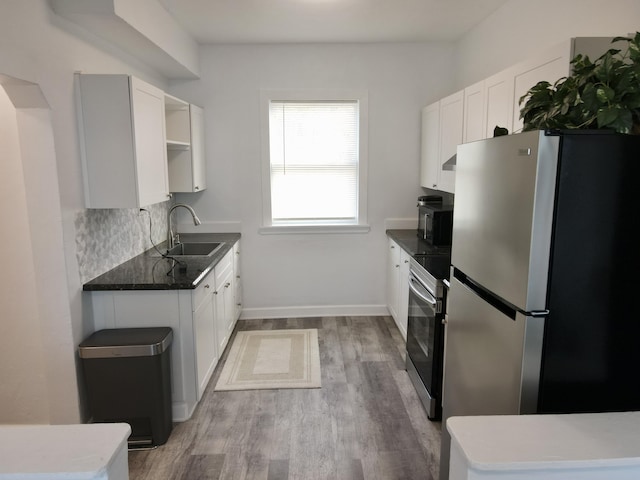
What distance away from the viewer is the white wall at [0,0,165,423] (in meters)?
2.30

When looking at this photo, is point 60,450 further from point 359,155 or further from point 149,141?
point 359,155

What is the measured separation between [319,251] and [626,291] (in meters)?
3.43

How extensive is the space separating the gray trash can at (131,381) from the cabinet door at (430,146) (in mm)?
2681

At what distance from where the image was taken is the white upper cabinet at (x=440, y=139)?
3474 mm

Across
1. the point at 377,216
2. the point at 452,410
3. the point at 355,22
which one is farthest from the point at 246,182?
the point at 452,410

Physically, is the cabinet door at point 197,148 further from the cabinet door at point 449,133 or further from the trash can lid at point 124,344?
the cabinet door at point 449,133

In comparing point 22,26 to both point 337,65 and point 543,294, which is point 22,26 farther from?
point 337,65

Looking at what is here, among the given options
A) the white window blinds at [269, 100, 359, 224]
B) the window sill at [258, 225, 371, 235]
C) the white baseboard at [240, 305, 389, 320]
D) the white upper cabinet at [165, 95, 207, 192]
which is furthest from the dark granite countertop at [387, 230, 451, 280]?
the white upper cabinet at [165, 95, 207, 192]

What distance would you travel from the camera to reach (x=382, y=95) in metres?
4.43

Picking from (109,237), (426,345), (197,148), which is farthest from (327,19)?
(426,345)

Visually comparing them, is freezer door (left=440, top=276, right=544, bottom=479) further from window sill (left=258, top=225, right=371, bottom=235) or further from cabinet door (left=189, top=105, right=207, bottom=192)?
cabinet door (left=189, top=105, right=207, bottom=192)

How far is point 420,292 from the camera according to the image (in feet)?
10.0

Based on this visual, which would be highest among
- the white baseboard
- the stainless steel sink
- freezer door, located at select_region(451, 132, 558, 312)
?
freezer door, located at select_region(451, 132, 558, 312)

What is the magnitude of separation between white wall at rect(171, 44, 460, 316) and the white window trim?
57 mm
